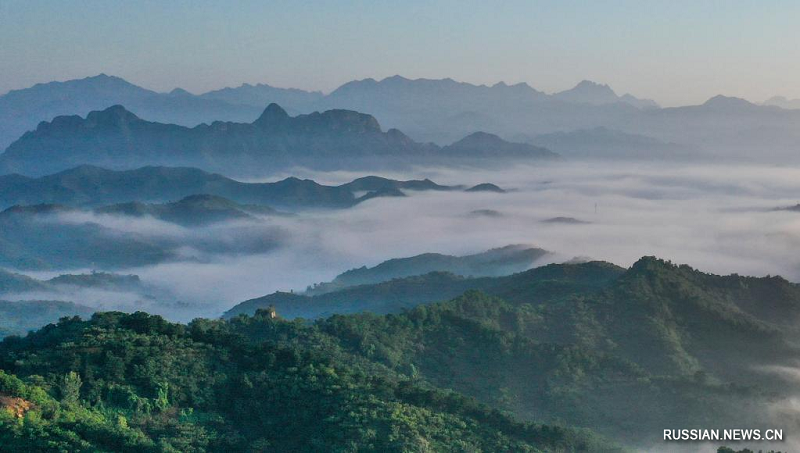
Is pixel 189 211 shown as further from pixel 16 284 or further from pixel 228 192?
pixel 16 284

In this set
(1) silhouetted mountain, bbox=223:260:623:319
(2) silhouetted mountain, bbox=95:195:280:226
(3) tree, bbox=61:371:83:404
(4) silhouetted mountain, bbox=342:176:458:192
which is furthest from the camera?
(4) silhouetted mountain, bbox=342:176:458:192

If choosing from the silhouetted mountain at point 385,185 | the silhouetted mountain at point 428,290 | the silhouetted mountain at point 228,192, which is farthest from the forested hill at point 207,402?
the silhouetted mountain at point 385,185

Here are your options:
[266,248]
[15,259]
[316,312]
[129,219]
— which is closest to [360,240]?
[266,248]

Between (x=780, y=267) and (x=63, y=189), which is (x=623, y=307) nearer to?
(x=780, y=267)

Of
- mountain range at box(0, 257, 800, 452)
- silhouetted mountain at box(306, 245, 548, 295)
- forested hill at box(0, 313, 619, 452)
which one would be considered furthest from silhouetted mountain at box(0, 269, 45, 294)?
forested hill at box(0, 313, 619, 452)

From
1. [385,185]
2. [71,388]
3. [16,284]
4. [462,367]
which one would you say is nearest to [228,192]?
[385,185]

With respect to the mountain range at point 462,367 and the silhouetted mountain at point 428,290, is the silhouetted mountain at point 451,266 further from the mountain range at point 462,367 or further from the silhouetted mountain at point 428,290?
the mountain range at point 462,367

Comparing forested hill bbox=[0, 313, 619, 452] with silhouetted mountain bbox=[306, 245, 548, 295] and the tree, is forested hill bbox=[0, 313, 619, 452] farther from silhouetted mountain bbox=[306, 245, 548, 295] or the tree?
silhouetted mountain bbox=[306, 245, 548, 295]
